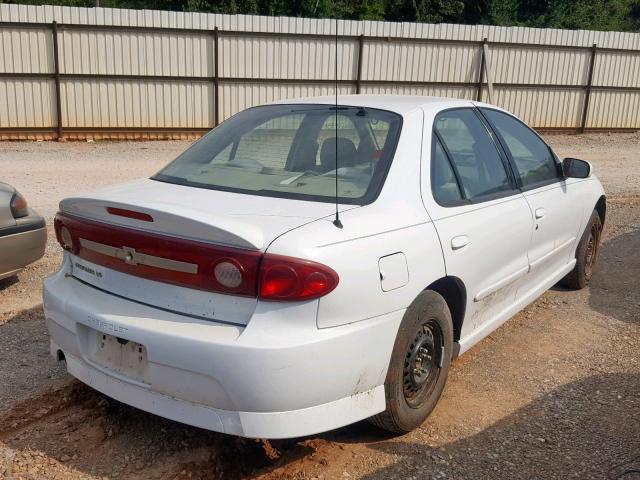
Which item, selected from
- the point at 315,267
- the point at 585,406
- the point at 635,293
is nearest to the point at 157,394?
the point at 315,267

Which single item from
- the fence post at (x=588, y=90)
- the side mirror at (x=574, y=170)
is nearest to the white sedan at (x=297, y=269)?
the side mirror at (x=574, y=170)

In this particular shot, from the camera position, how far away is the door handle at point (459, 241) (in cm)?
329

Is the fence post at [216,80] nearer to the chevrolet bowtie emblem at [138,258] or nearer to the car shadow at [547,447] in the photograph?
the chevrolet bowtie emblem at [138,258]

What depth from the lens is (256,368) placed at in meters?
2.50

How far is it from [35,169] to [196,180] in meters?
8.76

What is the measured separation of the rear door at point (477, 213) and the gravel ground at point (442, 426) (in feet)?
1.51

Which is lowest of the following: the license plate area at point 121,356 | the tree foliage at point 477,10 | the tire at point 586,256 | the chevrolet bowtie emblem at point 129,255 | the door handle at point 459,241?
the tire at point 586,256

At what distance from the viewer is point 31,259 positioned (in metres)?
4.96

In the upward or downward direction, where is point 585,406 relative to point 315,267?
downward

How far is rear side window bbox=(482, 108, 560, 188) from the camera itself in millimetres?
4312

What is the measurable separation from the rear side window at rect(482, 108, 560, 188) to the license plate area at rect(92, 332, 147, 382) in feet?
8.80

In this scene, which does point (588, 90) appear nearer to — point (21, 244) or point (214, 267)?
point (21, 244)

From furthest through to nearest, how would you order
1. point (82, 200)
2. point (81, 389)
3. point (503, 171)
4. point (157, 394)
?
point (503, 171), point (81, 389), point (82, 200), point (157, 394)

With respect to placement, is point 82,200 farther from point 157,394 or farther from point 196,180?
point 157,394
